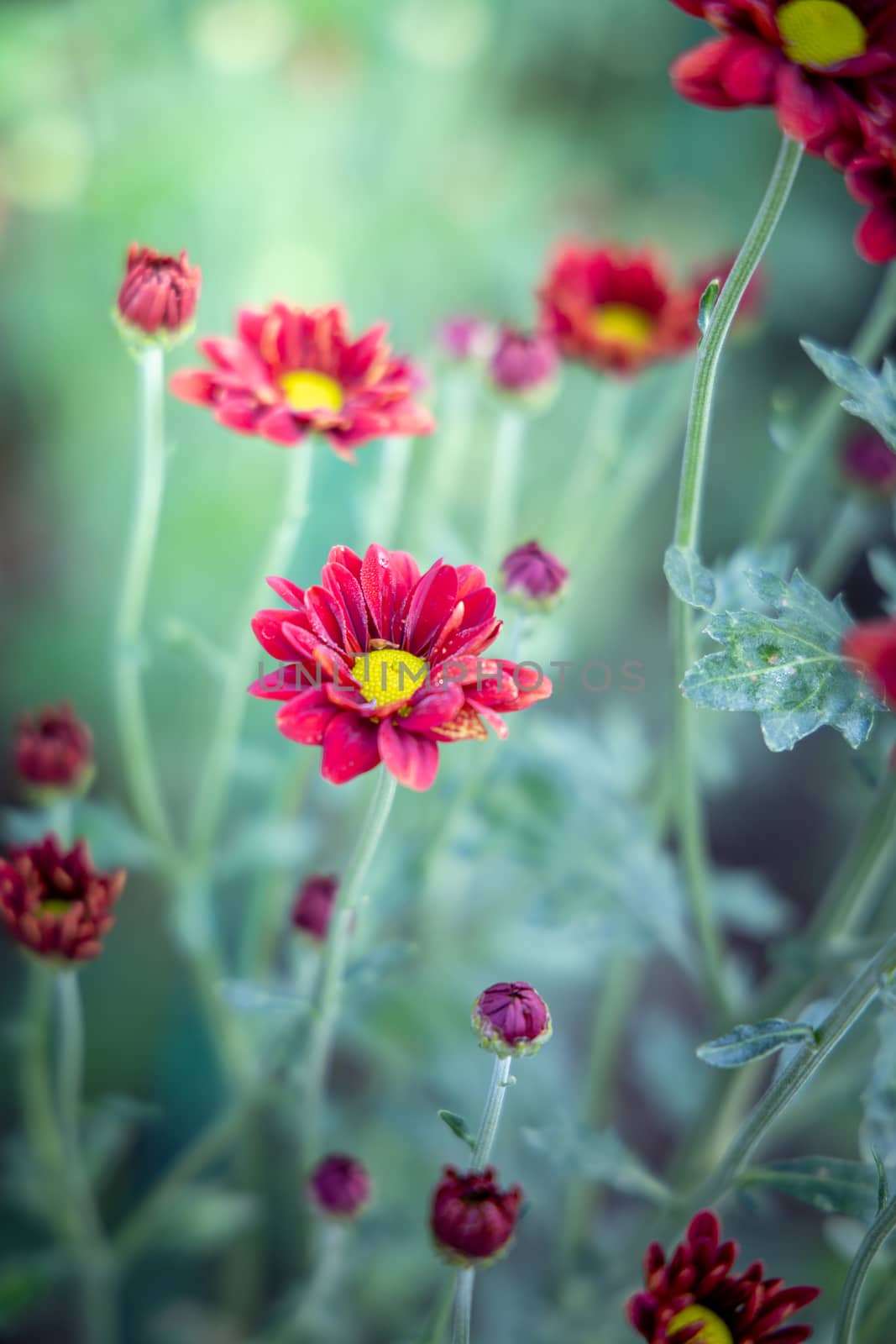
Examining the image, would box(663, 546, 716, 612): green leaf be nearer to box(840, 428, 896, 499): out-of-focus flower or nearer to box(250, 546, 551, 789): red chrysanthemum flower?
box(250, 546, 551, 789): red chrysanthemum flower

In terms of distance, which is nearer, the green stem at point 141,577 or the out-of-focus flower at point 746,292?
the green stem at point 141,577

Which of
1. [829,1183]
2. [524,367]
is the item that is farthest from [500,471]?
[829,1183]

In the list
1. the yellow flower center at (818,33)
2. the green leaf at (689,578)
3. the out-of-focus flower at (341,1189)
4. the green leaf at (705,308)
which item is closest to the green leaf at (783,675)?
the green leaf at (689,578)

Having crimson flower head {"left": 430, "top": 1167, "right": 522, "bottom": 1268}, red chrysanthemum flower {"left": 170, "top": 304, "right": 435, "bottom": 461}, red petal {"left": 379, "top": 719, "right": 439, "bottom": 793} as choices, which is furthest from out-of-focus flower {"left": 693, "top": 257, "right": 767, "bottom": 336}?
crimson flower head {"left": 430, "top": 1167, "right": 522, "bottom": 1268}

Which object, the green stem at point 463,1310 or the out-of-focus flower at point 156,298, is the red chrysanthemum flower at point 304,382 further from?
the green stem at point 463,1310

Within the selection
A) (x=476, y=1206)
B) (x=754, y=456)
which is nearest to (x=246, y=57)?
(x=754, y=456)

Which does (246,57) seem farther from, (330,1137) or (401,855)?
(330,1137)
